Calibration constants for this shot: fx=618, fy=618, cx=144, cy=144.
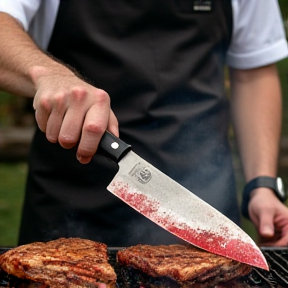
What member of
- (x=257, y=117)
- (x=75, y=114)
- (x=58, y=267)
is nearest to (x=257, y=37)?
(x=257, y=117)

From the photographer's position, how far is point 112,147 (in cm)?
247

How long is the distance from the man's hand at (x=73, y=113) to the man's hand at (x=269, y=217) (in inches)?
53.3

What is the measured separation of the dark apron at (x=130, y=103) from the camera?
3354 mm

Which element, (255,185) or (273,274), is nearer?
(273,274)

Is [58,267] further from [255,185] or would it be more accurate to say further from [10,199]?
[10,199]

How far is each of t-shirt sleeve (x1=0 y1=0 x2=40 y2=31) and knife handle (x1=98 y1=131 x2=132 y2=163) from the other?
3.26 feet

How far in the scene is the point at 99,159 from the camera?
11.0 ft

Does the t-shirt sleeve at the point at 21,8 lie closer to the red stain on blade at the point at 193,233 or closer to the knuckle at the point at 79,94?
the knuckle at the point at 79,94

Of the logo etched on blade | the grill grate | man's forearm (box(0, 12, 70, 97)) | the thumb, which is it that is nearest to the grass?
the thumb

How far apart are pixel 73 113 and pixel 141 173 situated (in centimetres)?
44

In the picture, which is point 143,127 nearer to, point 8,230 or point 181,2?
point 181,2

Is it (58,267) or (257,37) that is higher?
(257,37)

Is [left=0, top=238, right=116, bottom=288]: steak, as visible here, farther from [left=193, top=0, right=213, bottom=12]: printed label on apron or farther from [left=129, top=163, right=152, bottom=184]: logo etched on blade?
[left=193, top=0, right=213, bottom=12]: printed label on apron

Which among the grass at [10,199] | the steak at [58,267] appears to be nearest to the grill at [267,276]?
the steak at [58,267]
